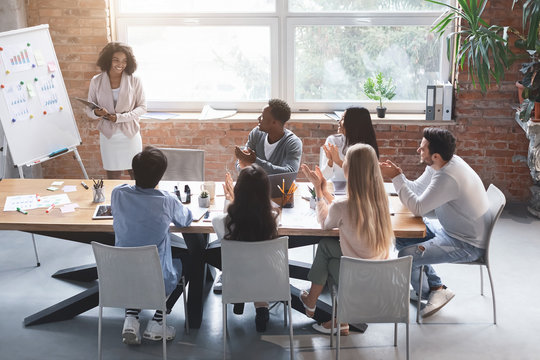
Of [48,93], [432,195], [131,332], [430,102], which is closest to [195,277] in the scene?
[131,332]

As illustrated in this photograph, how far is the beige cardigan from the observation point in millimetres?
5664

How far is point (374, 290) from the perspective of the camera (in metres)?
3.24

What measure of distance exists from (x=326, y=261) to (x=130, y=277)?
45.6 inches

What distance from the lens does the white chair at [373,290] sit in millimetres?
3170

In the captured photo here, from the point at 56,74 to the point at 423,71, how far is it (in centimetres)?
353

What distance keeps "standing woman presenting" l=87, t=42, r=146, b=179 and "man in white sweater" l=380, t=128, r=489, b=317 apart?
268 centimetres

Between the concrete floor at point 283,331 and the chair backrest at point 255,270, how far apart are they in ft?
1.53

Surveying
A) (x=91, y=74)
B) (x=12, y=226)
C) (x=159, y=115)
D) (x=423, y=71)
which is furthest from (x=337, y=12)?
(x=12, y=226)

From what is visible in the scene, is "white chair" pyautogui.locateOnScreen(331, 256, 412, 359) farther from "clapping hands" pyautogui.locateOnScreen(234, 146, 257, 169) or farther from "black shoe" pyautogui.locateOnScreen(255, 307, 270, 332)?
"clapping hands" pyautogui.locateOnScreen(234, 146, 257, 169)

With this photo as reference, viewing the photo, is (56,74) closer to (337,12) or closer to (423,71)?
(337,12)

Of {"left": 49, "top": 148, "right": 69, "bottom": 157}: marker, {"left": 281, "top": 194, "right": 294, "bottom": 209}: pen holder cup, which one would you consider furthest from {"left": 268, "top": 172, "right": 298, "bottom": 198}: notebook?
{"left": 49, "top": 148, "right": 69, "bottom": 157}: marker

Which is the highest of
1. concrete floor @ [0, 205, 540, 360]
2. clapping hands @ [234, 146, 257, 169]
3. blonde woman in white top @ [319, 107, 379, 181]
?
blonde woman in white top @ [319, 107, 379, 181]

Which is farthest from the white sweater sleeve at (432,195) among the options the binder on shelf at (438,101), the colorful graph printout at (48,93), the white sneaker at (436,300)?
the colorful graph printout at (48,93)

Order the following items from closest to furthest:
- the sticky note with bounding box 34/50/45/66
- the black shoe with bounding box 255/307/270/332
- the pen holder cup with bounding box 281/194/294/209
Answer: the black shoe with bounding box 255/307/270/332 < the pen holder cup with bounding box 281/194/294/209 < the sticky note with bounding box 34/50/45/66
